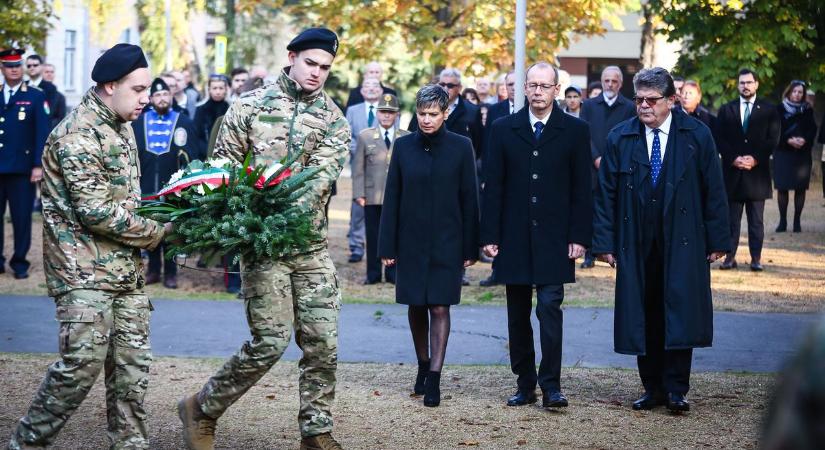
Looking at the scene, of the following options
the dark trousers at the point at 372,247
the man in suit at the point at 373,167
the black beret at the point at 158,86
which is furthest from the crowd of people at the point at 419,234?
the black beret at the point at 158,86

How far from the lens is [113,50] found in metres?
5.51

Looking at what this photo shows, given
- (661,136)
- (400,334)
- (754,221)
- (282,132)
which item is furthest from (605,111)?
(282,132)

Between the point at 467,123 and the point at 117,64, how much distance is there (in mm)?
7999

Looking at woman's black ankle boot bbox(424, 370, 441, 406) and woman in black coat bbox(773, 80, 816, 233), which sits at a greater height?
woman in black coat bbox(773, 80, 816, 233)

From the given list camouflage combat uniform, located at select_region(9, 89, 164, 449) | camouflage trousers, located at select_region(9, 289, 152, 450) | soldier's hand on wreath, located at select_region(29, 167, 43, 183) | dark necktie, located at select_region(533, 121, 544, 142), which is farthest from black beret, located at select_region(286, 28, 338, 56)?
soldier's hand on wreath, located at select_region(29, 167, 43, 183)

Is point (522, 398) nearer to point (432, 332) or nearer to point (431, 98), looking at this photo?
point (432, 332)

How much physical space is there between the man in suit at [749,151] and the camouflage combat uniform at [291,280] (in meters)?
8.98

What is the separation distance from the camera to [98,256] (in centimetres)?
536

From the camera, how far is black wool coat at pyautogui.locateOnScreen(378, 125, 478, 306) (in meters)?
7.75

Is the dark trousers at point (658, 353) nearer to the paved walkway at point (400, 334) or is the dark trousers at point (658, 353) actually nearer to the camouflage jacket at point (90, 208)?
the paved walkway at point (400, 334)

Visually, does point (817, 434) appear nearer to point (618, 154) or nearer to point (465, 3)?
point (618, 154)

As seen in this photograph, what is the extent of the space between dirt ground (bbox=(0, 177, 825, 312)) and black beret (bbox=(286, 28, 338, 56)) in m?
5.19

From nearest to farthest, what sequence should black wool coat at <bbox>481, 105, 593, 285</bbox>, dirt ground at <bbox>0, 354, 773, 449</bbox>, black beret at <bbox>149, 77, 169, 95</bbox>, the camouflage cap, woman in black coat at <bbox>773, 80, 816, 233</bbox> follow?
dirt ground at <bbox>0, 354, 773, 449</bbox> < black wool coat at <bbox>481, 105, 593, 285</bbox> < black beret at <bbox>149, 77, 169, 95</bbox> < the camouflage cap < woman in black coat at <bbox>773, 80, 816, 233</bbox>

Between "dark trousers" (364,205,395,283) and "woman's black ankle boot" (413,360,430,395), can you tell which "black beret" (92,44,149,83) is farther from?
"dark trousers" (364,205,395,283)
